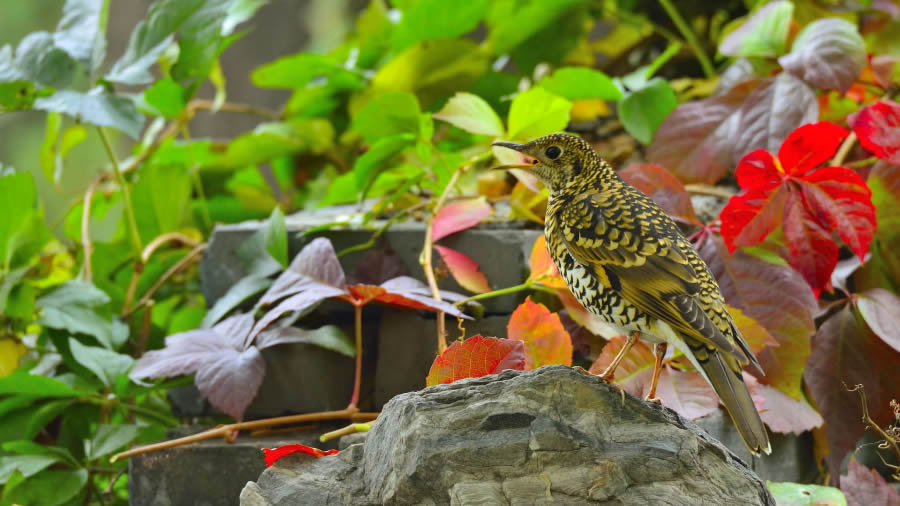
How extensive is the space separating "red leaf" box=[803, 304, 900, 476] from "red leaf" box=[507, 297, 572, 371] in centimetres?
40

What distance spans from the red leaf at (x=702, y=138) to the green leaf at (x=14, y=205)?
0.99m

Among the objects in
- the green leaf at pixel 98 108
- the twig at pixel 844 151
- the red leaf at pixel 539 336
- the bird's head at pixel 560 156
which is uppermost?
the green leaf at pixel 98 108

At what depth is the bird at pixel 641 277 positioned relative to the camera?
0.75 metres

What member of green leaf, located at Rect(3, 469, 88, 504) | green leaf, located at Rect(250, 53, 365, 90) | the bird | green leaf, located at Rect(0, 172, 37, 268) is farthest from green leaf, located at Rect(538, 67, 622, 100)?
green leaf, located at Rect(3, 469, 88, 504)

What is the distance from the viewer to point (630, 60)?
1987 millimetres

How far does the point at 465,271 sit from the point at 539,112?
0.29 m

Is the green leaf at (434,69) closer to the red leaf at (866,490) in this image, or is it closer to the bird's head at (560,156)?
the bird's head at (560,156)

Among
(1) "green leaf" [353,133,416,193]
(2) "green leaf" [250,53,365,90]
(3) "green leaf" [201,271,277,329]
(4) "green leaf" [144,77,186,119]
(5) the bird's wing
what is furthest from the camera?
(2) "green leaf" [250,53,365,90]

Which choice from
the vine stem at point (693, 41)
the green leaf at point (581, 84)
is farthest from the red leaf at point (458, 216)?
the vine stem at point (693, 41)

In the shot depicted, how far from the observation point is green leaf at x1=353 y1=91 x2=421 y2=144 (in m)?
1.29

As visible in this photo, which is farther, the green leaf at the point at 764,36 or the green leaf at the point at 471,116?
the green leaf at the point at 764,36

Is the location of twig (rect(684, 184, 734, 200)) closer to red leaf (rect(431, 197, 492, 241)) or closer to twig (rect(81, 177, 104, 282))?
red leaf (rect(431, 197, 492, 241))

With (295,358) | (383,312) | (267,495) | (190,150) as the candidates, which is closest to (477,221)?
(383,312)

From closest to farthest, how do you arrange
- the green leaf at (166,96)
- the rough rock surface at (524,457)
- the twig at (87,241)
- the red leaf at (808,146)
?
the rough rock surface at (524,457) → the red leaf at (808,146) → the twig at (87,241) → the green leaf at (166,96)
